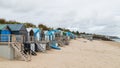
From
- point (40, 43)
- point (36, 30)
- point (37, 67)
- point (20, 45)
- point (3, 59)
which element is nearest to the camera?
point (37, 67)

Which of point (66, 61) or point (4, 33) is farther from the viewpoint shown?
point (4, 33)

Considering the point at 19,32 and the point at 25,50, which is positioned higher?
the point at 19,32

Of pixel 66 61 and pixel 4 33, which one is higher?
pixel 4 33

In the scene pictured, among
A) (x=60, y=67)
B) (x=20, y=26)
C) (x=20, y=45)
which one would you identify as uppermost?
(x=20, y=26)

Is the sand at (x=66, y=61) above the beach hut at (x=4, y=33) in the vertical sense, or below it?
below

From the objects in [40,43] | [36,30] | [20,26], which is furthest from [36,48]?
[36,30]

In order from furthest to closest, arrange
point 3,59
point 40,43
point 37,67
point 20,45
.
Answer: point 40,43, point 20,45, point 3,59, point 37,67

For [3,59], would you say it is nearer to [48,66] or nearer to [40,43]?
[48,66]

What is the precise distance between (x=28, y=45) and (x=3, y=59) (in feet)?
16.0

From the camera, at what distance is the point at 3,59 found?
1797 cm

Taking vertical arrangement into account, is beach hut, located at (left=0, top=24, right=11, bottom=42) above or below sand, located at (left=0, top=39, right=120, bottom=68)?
above

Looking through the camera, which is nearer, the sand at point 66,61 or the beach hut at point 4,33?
the sand at point 66,61

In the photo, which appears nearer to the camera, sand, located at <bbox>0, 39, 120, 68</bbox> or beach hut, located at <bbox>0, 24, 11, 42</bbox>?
sand, located at <bbox>0, 39, 120, 68</bbox>

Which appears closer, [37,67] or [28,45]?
[37,67]
